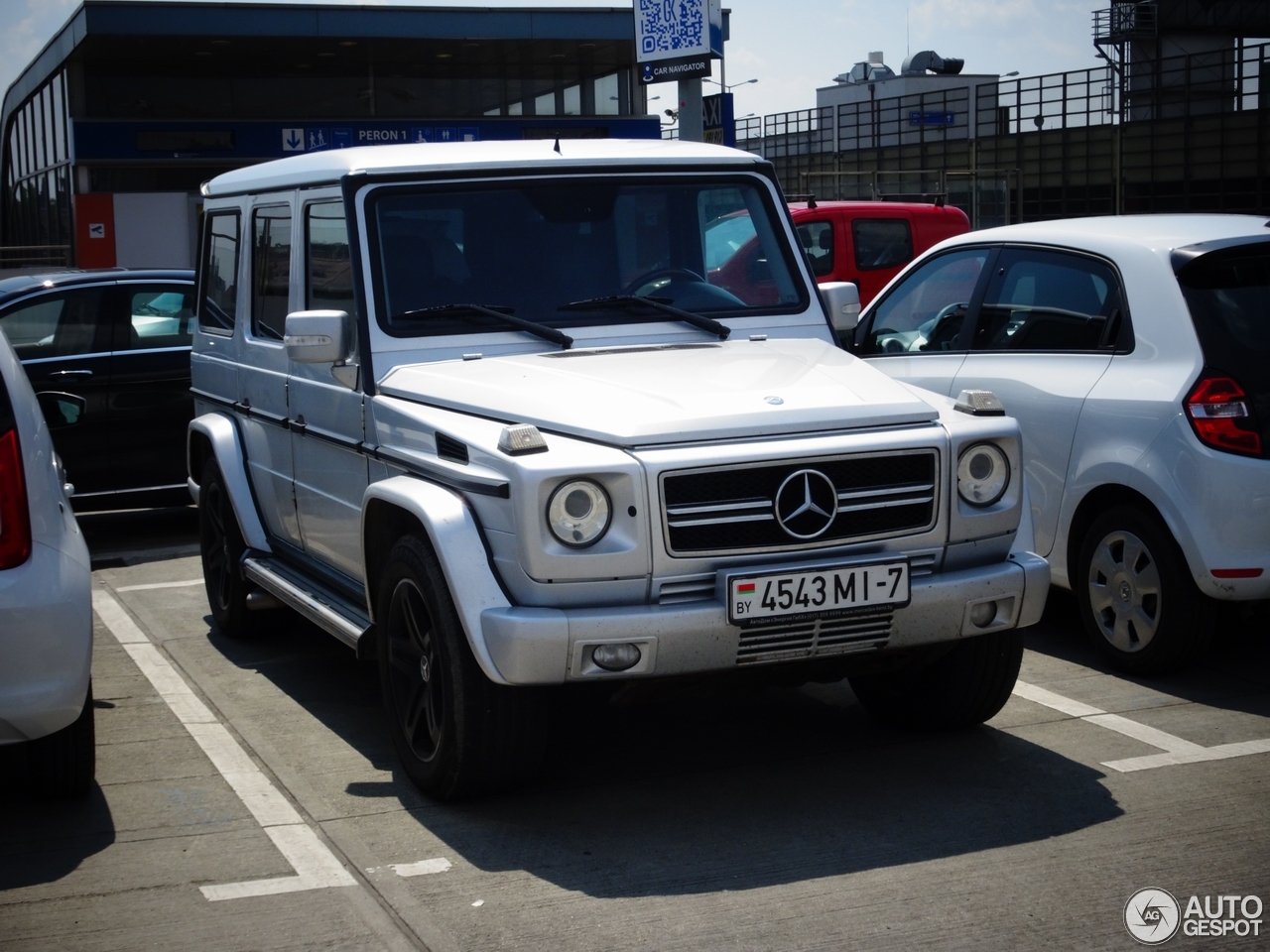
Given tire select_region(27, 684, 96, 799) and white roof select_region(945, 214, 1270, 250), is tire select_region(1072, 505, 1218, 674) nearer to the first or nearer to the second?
white roof select_region(945, 214, 1270, 250)

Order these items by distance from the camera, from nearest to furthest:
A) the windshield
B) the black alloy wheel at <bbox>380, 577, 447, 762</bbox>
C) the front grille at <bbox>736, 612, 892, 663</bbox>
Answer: the front grille at <bbox>736, 612, 892, 663</bbox>
the black alloy wheel at <bbox>380, 577, 447, 762</bbox>
the windshield

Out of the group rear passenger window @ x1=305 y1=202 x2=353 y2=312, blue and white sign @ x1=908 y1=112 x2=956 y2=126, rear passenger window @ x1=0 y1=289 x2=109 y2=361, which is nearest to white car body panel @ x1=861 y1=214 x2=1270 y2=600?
rear passenger window @ x1=305 y1=202 x2=353 y2=312

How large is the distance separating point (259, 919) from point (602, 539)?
52.9 inches

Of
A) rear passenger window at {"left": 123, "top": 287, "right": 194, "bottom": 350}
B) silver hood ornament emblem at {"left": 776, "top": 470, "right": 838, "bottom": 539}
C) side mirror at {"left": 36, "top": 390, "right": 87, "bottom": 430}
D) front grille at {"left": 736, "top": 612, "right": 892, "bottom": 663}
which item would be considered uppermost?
rear passenger window at {"left": 123, "top": 287, "right": 194, "bottom": 350}

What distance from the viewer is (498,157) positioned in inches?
228

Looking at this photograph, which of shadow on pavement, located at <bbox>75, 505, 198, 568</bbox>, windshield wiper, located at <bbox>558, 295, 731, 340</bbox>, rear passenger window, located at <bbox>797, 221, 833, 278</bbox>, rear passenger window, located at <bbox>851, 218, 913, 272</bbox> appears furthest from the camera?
rear passenger window, located at <bbox>851, 218, 913, 272</bbox>

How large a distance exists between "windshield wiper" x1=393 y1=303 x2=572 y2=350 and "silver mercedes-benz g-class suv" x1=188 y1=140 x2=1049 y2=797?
0.04 feet

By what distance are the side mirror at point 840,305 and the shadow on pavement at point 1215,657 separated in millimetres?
1781

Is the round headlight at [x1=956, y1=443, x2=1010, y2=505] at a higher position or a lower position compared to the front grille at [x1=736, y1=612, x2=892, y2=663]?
higher

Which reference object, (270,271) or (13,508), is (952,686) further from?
(270,271)

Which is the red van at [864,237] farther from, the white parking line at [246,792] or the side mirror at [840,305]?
A: the white parking line at [246,792]

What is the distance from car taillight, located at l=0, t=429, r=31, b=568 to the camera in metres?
4.39

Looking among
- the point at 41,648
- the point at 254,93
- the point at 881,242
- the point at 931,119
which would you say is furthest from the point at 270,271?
the point at 931,119

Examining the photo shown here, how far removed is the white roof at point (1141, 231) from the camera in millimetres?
6320
